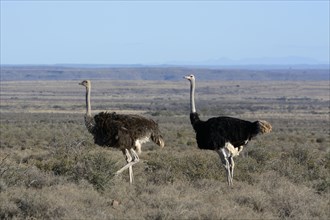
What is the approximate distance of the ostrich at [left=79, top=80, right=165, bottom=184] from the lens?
478 inches

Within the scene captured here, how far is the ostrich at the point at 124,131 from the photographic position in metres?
12.1

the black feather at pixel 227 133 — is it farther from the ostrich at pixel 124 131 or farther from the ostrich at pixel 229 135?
the ostrich at pixel 124 131

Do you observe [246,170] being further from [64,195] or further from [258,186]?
[64,195]

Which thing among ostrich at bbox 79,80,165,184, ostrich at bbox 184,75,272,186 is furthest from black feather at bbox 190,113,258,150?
ostrich at bbox 79,80,165,184

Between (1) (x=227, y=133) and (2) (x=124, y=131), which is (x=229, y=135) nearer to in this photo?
(1) (x=227, y=133)

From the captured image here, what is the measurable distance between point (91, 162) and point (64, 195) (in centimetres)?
204

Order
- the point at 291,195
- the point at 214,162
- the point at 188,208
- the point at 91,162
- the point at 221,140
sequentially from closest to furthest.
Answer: the point at 188,208
the point at 291,195
the point at 91,162
the point at 221,140
the point at 214,162

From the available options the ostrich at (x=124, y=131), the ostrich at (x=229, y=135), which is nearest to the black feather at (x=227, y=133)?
the ostrich at (x=229, y=135)

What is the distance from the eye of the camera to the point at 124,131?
12.2 metres

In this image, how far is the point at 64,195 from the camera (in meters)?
9.21

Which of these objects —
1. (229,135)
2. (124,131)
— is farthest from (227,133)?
(124,131)

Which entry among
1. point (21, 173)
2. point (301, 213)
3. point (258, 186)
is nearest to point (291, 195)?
point (301, 213)

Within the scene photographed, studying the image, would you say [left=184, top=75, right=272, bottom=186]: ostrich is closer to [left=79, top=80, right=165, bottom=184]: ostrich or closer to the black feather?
the black feather

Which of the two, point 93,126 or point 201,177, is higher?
point 93,126
